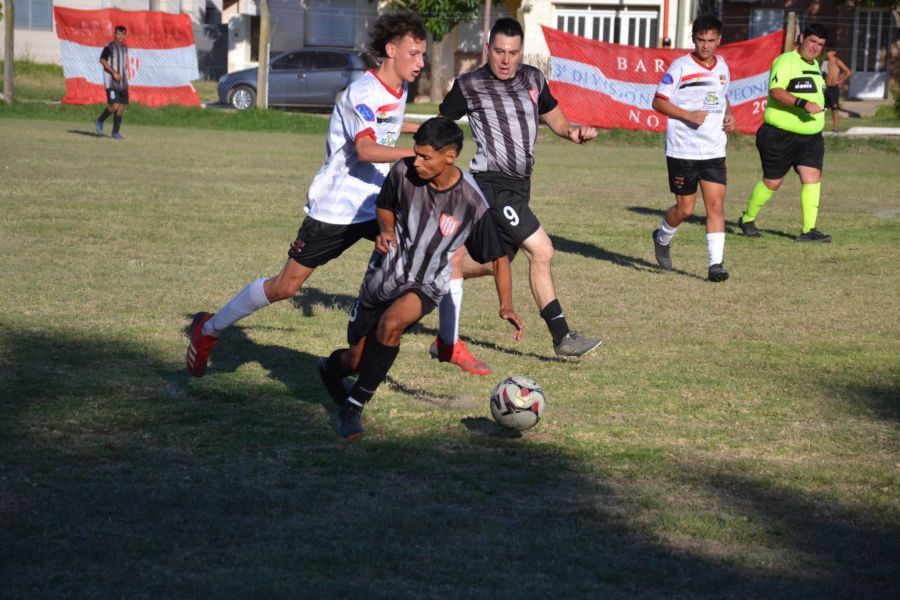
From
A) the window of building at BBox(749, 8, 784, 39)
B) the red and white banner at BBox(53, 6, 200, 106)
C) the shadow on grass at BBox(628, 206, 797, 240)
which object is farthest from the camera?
the window of building at BBox(749, 8, 784, 39)

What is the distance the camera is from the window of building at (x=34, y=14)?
41969mm

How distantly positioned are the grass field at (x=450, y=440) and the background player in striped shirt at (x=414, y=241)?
1.05 ft

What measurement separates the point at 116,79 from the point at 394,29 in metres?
16.1

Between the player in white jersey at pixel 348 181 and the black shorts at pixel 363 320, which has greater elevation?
the player in white jersey at pixel 348 181

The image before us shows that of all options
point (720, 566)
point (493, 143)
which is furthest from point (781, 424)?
point (493, 143)

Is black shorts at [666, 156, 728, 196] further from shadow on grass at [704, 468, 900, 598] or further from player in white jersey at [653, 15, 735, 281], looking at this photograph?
shadow on grass at [704, 468, 900, 598]

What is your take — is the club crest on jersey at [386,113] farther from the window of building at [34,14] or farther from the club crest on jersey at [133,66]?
the window of building at [34,14]

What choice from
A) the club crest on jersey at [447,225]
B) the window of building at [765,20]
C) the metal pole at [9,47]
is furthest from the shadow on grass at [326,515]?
the window of building at [765,20]

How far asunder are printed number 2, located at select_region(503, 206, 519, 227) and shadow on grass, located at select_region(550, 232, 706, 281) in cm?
334

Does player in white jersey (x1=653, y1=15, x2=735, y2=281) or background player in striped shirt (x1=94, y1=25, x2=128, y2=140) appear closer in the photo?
player in white jersey (x1=653, y1=15, x2=735, y2=281)

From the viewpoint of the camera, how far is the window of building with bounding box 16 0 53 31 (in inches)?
1652

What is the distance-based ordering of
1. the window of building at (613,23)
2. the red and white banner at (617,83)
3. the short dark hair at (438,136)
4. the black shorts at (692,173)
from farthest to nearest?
the window of building at (613,23), the red and white banner at (617,83), the black shorts at (692,173), the short dark hair at (438,136)

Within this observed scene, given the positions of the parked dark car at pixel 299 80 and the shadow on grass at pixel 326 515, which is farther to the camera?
the parked dark car at pixel 299 80

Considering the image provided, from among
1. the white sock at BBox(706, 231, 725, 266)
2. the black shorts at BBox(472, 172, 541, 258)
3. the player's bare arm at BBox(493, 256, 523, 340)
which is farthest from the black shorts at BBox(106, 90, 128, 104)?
the player's bare arm at BBox(493, 256, 523, 340)
